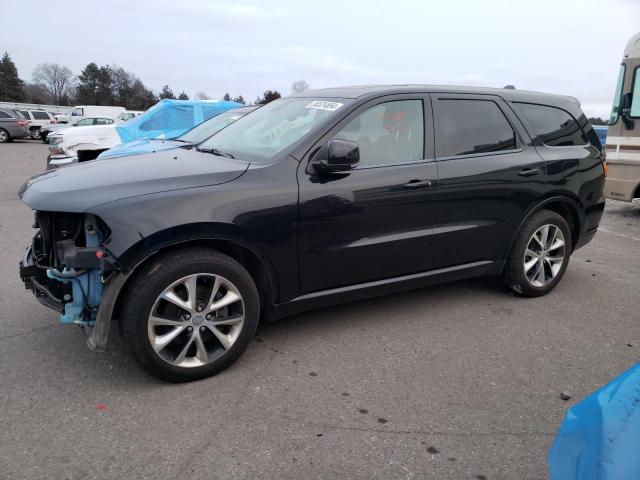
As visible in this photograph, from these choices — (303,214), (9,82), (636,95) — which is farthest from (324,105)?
(9,82)

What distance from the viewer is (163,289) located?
2.93 metres

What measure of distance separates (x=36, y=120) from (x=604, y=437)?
33.7 metres

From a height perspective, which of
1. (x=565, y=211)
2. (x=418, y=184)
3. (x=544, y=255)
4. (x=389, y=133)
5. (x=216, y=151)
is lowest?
(x=544, y=255)

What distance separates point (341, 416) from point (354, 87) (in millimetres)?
2578

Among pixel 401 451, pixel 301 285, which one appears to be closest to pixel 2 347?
pixel 301 285

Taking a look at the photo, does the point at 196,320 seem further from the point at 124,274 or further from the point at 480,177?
the point at 480,177

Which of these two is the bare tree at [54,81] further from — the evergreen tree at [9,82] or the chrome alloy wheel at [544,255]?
the chrome alloy wheel at [544,255]

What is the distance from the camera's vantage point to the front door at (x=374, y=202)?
3.38 meters

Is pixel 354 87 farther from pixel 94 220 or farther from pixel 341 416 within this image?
pixel 341 416

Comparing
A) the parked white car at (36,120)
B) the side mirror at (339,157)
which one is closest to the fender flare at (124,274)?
the side mirror at (339,157)

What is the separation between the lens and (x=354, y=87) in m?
4.16

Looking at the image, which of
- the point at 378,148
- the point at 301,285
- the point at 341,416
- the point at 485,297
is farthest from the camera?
the point at 485,297

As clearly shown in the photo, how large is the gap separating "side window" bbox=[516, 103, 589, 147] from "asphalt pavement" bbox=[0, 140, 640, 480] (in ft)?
4.78

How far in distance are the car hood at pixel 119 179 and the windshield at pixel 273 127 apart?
256 millimetres
